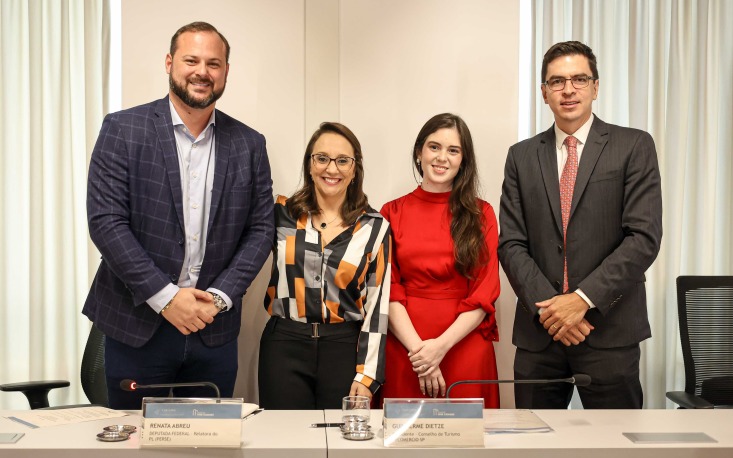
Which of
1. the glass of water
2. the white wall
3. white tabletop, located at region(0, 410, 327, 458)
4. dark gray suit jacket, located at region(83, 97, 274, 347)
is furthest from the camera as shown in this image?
the white wall

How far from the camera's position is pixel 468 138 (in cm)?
313

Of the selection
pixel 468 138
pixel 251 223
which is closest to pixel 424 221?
pixel 468 138

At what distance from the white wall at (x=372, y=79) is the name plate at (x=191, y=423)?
1.80 m

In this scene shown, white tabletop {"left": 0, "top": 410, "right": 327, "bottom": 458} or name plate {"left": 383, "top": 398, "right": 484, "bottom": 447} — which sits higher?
name plate {"left": 383, "top": 398, "right": 484, "bottom": 447}

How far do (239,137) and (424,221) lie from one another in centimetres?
82

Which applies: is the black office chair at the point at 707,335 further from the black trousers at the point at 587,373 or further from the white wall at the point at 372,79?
the white wall at the point at 372,79

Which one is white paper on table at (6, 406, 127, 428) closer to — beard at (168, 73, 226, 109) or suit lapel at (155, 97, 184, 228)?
suit lapel at (155, 97, 184, 228)

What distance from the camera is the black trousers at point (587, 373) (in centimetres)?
273

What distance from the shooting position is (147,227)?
2.70 m

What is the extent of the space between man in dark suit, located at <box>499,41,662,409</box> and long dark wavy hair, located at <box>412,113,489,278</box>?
0.16 metres

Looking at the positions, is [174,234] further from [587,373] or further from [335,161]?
[587,373]

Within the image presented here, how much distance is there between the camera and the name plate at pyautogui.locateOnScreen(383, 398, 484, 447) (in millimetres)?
1811

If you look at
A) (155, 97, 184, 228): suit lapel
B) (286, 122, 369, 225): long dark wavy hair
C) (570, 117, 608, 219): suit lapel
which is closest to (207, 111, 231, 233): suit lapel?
(155, 97, 184, 228): suit lapel

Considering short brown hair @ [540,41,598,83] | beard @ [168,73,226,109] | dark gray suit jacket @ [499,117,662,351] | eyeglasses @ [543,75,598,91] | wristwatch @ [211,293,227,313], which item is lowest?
wristwatch @ [211,293,227,313]
